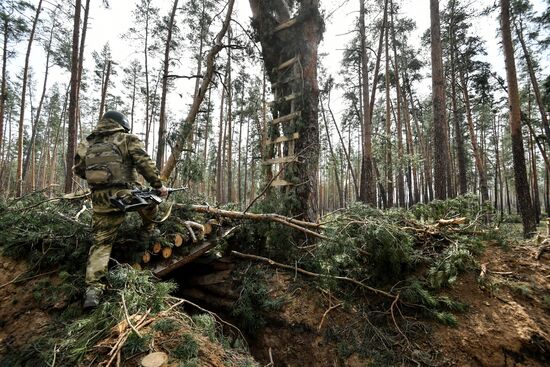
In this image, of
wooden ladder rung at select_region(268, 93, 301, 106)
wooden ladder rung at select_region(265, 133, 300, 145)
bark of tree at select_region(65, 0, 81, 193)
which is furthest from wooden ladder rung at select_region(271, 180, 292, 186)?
bark of tree at select_region(65, 0, 81, 193)

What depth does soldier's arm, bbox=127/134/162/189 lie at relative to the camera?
11.1 ft

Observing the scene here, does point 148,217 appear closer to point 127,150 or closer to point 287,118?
point 127,150

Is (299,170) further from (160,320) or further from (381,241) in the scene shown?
(160,320)

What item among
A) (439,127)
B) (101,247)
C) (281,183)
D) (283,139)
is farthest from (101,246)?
(439,127)

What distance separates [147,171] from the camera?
340 centimetres

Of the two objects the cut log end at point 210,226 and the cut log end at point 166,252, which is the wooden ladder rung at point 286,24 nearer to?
the cut log end at point 210,226

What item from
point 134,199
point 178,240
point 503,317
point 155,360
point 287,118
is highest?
point 287,118

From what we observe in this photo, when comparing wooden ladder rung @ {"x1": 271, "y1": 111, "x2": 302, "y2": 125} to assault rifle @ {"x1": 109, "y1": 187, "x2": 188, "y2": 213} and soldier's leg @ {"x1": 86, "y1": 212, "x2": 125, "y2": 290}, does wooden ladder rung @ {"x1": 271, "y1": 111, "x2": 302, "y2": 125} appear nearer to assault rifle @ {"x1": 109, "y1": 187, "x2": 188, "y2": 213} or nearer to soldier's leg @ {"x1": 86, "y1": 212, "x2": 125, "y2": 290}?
assault rifle @ {"x1": 109, "y1": 187, "x2": 188, "y2": 213}

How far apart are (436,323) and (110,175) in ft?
14.5

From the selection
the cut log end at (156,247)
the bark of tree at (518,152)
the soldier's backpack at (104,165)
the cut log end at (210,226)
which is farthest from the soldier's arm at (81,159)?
the bark of tree at (518,152)

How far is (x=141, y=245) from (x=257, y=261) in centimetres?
182

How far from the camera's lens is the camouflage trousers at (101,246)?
2.86 m

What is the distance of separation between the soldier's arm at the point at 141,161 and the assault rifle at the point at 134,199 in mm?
163

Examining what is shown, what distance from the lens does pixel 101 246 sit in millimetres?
3066
